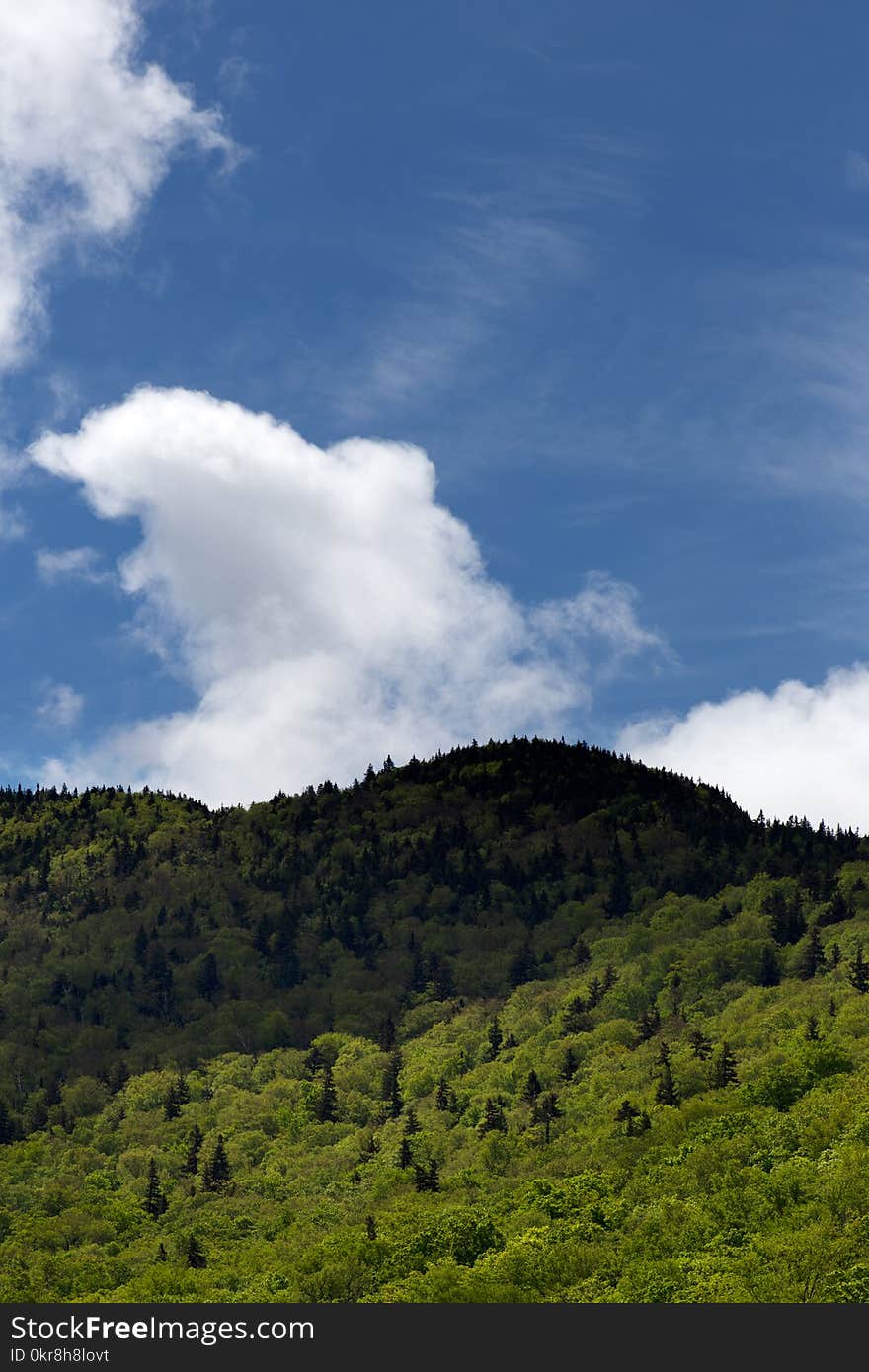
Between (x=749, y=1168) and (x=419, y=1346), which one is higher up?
(x=749, y=1168)

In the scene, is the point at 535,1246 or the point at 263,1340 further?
the point at 535,1246

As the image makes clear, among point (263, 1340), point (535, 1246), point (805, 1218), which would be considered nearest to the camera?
point (263, 1340)

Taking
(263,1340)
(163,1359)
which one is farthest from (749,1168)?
(163,1359)

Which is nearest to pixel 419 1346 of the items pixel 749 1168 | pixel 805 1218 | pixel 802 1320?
pixel 802 1320

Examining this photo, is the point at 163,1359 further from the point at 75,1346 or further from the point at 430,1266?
the point at 430,1266

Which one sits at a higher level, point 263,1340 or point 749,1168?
point 749,1168

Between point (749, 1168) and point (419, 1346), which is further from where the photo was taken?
point (749, 1168)

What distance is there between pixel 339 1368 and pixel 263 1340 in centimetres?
1265

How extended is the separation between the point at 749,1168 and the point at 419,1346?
207 feet

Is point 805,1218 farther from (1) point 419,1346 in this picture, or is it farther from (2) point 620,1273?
(1) point 419,1346

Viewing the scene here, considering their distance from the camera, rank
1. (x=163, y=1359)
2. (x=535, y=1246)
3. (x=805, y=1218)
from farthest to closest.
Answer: (x=535, y=1246) < (x=805, y=1218) < (x=163, y=1359)

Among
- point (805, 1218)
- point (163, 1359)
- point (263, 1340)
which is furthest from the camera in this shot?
point (805, 1218)

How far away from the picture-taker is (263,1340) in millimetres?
144375

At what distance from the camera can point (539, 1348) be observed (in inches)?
5714
